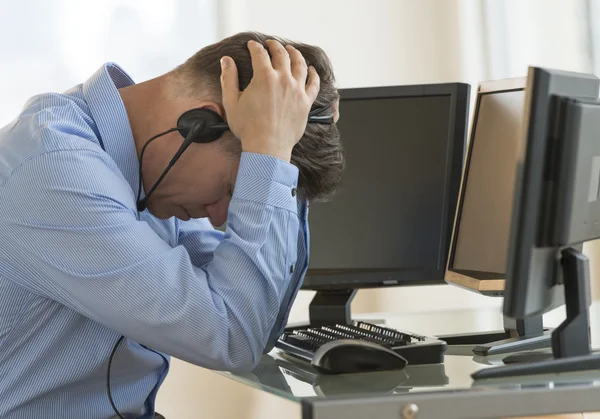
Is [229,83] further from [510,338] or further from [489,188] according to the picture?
[510,338]

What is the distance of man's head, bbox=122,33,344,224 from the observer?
4.32 feet

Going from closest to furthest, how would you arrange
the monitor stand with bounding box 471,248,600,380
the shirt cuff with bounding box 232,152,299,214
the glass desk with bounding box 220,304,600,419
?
1. the glass desk with bounding box 220,304,600,419
2. the monitor stand with bounding box 471,248,600,380
3. the shirt cuff with bounding box 232,152,299,214

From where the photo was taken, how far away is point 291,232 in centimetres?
128

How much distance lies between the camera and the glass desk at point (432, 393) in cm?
92

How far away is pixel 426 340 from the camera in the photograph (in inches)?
50.5

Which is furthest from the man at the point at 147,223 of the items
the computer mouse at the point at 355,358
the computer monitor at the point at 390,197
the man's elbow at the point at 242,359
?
the computer monitor at the point at 390,197

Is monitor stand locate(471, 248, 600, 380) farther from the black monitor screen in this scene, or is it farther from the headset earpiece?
the headset earpiece

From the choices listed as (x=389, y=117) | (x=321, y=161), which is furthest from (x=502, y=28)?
(x=321, y=161)

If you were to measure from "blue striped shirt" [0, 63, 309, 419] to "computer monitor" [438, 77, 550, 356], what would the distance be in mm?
365

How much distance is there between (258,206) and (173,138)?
18cm

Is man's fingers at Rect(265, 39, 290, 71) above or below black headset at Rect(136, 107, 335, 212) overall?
above

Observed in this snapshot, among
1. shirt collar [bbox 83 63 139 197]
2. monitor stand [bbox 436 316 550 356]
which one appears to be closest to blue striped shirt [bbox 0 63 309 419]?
shirt collar [bbox 83 63 139 197]

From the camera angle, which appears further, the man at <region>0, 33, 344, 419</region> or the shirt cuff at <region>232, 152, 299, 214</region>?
the shirt cuff at <region>232, 152, 299, 214</region>

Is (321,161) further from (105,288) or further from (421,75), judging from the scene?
(421,75)
